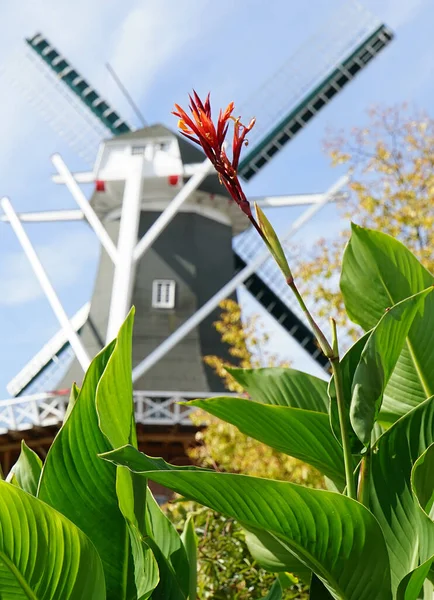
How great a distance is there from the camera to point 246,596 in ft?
9.75

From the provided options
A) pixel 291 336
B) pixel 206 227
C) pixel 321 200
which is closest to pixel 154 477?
pixel 321 200

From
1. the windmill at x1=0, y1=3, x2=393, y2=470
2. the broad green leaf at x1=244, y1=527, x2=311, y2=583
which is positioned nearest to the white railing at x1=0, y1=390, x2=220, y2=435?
the windmill at x1=0, y1=3, x2=393, y2=470

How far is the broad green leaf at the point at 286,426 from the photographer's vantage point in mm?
1419

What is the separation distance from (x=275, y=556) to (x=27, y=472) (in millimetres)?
619

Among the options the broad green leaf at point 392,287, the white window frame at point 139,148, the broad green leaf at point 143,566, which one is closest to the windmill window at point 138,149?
the white window frame at point 139,148

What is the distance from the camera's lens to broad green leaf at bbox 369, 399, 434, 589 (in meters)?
1.30

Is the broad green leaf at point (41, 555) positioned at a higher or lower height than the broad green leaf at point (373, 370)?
lower

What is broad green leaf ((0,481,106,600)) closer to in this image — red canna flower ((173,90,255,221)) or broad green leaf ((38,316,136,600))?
broad green leaf ((38,316,136,600))

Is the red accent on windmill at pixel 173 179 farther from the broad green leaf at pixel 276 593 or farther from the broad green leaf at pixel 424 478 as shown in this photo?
the broad green leaf at pixel 424 478

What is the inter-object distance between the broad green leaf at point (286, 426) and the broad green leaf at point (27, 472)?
0.38 meters

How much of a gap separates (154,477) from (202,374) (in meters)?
14.7

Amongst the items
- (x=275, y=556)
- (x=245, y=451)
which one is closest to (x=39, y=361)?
(x=245, y=451)

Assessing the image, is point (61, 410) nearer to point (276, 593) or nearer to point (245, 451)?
point (245, 451)

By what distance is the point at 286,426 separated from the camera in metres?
1.45
